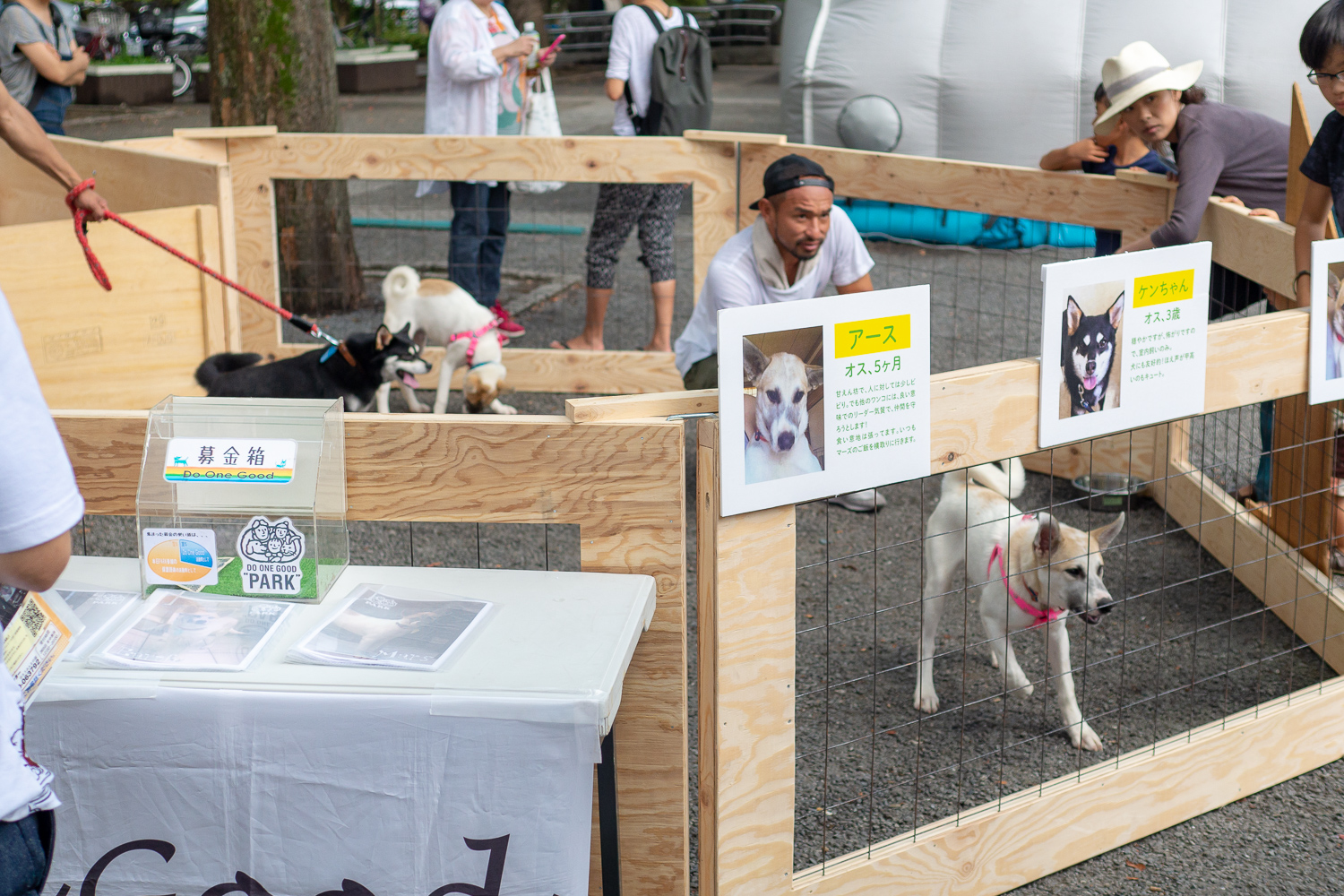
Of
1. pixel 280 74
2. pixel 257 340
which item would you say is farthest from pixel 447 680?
pixel 280 74

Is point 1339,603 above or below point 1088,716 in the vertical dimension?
above

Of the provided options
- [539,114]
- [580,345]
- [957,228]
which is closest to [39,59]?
[539,114]

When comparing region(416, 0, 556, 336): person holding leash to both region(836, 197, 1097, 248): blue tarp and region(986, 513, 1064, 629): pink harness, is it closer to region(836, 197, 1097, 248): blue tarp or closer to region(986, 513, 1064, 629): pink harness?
region(836, 197, 1097, 248): blue tarp

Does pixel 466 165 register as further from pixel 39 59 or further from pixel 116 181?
pixel 39 59

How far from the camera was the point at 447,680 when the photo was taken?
6.32 feet

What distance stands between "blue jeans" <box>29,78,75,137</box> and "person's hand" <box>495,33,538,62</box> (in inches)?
92.7

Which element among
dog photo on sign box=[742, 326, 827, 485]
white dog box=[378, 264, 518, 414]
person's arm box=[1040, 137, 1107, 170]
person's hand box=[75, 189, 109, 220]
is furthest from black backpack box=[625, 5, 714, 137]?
dog photo on sign box=[742, 326, 827, 485]

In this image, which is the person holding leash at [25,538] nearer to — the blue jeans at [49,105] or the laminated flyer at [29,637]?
the laminated flyer at [29,637]

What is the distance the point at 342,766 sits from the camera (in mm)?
1963

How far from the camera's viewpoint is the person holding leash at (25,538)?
1.29 meters

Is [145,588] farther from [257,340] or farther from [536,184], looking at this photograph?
[536,184]

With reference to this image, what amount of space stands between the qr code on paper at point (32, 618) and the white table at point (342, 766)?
0.29 metres

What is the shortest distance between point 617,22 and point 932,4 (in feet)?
13.0

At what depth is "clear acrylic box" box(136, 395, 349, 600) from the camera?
2.18 m
